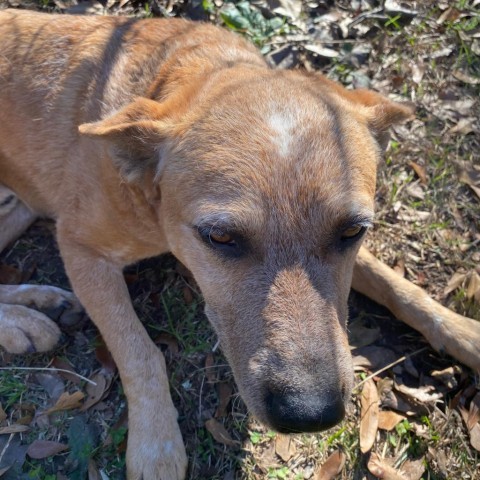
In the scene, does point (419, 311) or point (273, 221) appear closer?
point (273, 221)

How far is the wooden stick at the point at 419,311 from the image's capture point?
3.32 metres

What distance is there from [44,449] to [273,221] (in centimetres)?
195

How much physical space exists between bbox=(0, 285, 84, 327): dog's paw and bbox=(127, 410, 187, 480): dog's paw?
90cm

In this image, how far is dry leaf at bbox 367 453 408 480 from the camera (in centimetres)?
305

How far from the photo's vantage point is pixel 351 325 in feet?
11.7

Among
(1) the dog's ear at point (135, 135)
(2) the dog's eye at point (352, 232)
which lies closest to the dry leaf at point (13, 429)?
(1) the dog's ear at point (135, 135)

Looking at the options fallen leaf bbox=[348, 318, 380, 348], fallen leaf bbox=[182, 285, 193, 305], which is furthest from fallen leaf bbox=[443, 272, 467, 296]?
fallen leaf bbox=[182, 285, 193, 305]

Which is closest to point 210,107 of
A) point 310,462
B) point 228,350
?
point 228,350

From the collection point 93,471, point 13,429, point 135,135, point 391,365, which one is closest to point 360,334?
point 391,365

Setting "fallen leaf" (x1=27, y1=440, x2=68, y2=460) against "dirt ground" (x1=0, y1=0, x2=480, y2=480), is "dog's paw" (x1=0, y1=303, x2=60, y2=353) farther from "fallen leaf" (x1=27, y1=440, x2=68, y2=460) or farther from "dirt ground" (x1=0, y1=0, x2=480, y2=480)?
"fallen leaf" (x1=27, y1=440, x2=68, y2=460)

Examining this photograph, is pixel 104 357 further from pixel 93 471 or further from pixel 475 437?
pixel 475 437

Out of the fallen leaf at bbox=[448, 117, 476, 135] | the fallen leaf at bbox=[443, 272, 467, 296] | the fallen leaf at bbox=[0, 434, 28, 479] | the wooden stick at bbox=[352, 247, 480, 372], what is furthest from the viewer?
the fallen leaf at bbox=[448, 117, 476, 135]

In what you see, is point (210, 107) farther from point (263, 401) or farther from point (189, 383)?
point (189, 383)

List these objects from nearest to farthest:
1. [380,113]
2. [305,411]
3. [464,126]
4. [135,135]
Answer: [305,411] < [135,135] < [380,113] < [464,126]
